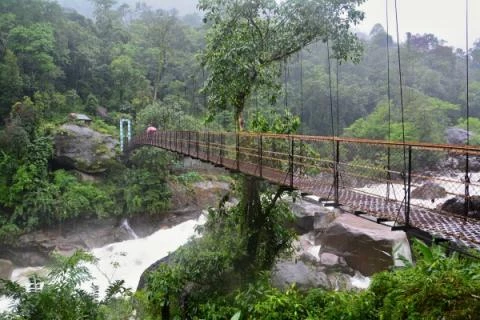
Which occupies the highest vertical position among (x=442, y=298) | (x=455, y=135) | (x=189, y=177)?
(x=455, y=135)

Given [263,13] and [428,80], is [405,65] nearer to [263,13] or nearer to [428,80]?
[428,80]

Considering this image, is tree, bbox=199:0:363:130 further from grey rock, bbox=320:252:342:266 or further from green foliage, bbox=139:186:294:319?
grey rock, bbox=320:252:342:266

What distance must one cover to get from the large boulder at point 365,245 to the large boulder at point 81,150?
8.35 m

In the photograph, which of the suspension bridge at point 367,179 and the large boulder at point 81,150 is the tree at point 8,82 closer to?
the large boulder at point 81,150

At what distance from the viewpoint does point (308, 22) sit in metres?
5.64

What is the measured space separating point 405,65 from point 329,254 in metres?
19.4

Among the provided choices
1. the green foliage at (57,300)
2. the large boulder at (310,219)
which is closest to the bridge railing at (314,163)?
the green foliage at (57,300)

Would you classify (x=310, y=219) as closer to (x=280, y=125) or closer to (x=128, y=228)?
(x=280, y=125)

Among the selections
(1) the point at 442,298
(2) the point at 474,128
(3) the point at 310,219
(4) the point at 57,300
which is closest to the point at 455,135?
(2) the point at 474,128

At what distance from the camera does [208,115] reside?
6.46 meters

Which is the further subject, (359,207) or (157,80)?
(157,80)

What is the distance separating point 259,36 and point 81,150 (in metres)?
9.33

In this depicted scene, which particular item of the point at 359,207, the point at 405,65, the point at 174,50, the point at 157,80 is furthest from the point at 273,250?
the point at 405,65

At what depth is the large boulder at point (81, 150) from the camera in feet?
43.0
